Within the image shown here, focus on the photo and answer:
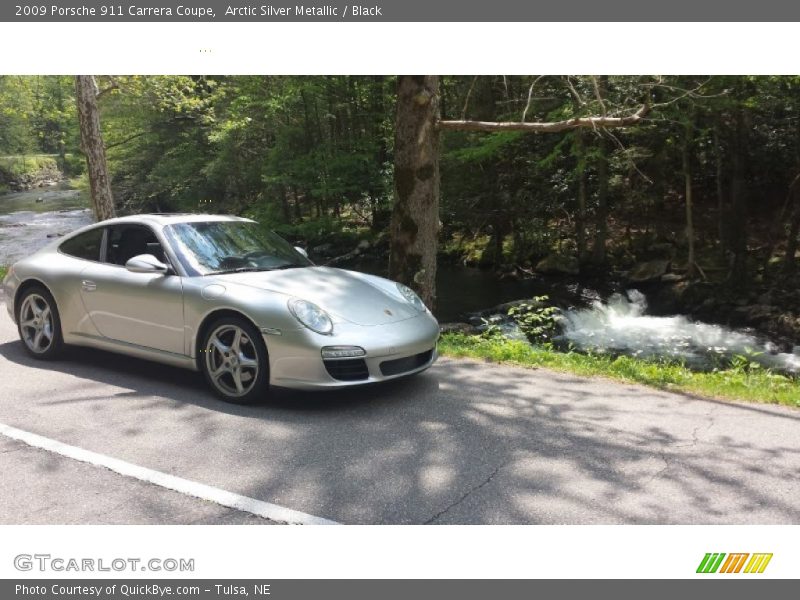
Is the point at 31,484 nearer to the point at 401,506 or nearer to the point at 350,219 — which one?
the point at 401,506

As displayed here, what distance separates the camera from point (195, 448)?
13.2ft

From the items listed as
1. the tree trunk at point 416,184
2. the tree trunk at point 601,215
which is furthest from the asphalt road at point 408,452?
the tree trunk at point 601,215

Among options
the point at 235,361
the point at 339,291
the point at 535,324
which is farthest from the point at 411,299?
the point at 535,324

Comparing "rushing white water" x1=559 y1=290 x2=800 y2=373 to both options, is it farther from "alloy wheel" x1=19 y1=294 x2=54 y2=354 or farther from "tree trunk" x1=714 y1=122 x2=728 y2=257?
"alloy wheel" x1=19 y1=294 x2=54 y2=354

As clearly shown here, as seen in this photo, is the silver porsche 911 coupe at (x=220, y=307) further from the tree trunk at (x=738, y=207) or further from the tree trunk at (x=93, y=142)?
the tree trunk at (x=738, y=207)

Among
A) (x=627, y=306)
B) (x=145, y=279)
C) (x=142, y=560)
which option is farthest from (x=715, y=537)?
(x=627, y=306)

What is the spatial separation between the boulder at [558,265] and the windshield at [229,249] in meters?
13.6

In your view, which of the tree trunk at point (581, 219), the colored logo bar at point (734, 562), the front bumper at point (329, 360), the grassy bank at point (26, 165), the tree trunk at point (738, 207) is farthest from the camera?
the grassy bank at point (26, 165)

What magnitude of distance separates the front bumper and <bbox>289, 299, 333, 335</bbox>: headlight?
0.05m

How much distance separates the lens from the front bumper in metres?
4.64

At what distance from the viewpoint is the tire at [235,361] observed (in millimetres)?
4789

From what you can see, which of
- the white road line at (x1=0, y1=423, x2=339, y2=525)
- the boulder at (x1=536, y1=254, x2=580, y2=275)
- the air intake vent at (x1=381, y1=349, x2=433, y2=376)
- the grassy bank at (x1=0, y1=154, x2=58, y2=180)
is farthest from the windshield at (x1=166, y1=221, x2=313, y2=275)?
the grassy bank at (x1=0, y1=154, x2=58, y2=180)

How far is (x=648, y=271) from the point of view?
17.5 m

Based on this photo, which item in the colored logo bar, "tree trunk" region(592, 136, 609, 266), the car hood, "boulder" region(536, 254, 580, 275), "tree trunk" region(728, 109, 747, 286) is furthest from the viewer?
"boulder" region(536, 254, 580, 275)
